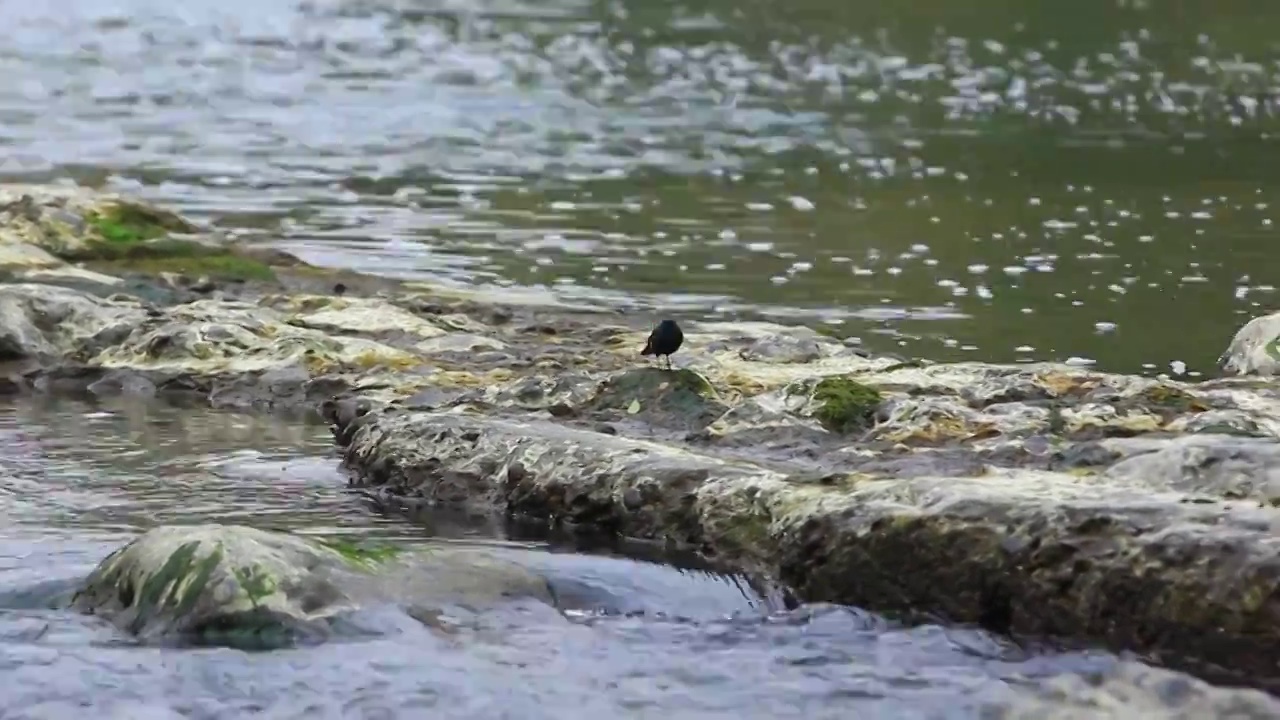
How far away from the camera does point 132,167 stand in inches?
1201

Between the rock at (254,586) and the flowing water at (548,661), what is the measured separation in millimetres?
158

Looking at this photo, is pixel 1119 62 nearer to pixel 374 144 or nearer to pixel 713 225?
pixel 374 144

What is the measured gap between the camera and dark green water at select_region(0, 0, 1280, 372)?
21250 mm

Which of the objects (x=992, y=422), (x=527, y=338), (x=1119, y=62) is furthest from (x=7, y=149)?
(x=1119, y=62)

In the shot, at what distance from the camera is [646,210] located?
26594 millimetres

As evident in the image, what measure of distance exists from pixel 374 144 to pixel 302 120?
13.6 feet

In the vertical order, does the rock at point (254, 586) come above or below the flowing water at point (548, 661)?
above

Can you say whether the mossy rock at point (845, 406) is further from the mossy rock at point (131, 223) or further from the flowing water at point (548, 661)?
the mossy rock at point (131, 223)

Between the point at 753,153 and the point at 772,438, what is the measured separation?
20.2 m

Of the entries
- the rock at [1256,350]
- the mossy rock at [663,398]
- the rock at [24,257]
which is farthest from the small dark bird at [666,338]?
the rock at [24,257]

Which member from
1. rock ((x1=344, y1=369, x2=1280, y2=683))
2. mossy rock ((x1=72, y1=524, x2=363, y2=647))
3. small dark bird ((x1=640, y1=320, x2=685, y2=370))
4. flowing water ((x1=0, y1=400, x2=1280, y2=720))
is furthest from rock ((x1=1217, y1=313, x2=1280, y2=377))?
mossy rock ((x1=72, y1=524, x2=363, y2=647))

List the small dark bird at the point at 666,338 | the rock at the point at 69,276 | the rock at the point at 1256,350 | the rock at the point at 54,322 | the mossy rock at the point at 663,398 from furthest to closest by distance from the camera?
1. the rock at the point at 69,276
2. the rock at the point at 54,322
3. the rock at the point at 1256,350
4. the small dark bird at the point at 666,338
5. the mossy rock at the point at 663,398

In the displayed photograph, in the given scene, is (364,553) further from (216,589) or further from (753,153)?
(753,153)

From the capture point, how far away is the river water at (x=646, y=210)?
941 centimetres
